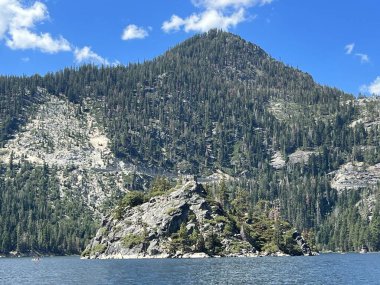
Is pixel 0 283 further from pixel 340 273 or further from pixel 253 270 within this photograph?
pixel 340 273

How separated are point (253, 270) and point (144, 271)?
86.4 feet

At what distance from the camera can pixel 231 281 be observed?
373ft

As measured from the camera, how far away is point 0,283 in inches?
4710

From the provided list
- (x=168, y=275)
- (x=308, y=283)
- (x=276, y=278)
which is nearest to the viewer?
(x=308, y=283)

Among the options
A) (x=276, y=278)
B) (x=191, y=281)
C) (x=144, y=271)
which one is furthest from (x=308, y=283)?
(x=144, y=271)

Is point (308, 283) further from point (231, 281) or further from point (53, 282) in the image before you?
point (53, 282)

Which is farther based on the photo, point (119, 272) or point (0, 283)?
point (119, 272)

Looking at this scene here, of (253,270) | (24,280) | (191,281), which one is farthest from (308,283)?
(24,280)

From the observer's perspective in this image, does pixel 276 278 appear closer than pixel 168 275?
Yes

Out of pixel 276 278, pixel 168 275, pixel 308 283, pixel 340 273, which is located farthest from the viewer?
pixel 340 273

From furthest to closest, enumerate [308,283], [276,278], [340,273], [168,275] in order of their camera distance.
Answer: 1. [340,273]
2. [168,275]
3. [276,278]
4. [308,283]

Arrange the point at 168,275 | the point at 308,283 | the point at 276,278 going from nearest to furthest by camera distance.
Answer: the point at 308,283, the point at 276,278, the point at 168,275

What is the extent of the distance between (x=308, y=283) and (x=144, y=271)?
47089 millimetres

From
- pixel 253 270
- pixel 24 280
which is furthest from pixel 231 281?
pixel 24 280
